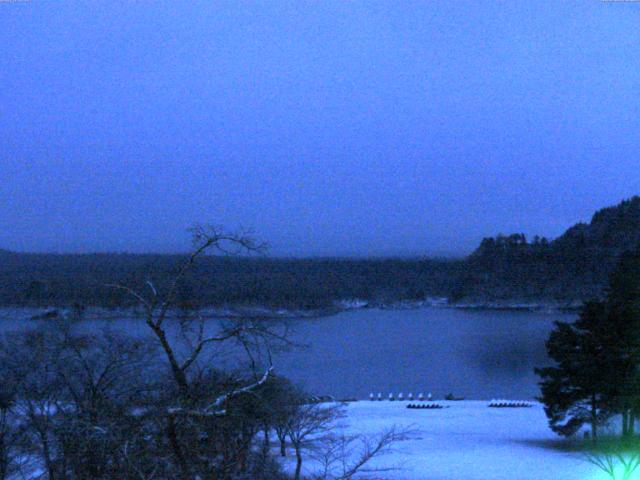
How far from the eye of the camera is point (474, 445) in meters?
13.6

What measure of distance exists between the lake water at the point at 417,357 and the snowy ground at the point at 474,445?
249cm

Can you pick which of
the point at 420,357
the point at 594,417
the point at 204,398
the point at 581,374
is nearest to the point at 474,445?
the point at 594,417

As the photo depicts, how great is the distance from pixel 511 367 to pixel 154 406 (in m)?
29.1

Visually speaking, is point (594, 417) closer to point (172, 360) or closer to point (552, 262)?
point (172, 360)

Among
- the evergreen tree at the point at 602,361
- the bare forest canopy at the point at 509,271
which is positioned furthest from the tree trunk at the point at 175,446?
the bare forest canopy at the point at 509,271

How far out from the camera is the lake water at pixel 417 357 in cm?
2570

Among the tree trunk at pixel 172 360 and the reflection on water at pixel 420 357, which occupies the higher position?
the tree trunk at pixel 172 360

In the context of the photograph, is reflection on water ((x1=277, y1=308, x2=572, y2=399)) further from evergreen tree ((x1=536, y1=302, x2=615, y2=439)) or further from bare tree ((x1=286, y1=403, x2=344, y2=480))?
bare tree ((x1=286, y1=403, x2=344, y2=480))

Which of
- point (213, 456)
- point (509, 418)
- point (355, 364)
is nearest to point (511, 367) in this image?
point (355, 364)

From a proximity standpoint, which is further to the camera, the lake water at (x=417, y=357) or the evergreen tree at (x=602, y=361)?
the lake water at (x=417, y=357)

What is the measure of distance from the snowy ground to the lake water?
2.49 m

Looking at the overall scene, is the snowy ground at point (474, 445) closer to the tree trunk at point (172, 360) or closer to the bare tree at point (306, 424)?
the bare tree at point (306, 424)

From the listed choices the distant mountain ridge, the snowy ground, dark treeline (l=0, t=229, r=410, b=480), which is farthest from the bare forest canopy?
dark treeline (l=0, t=229, r=410, b=480)

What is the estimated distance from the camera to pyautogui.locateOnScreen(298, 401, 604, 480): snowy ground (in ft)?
35.2
